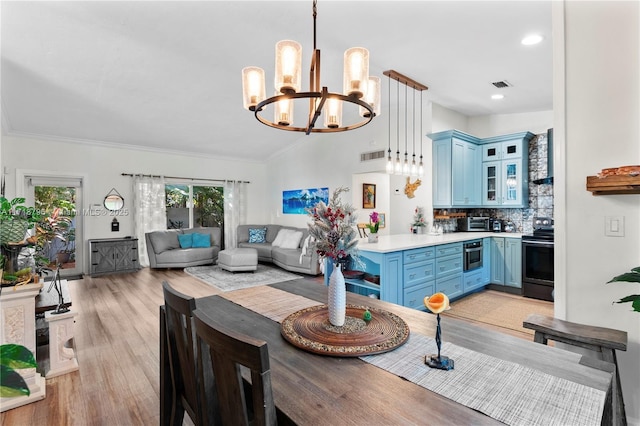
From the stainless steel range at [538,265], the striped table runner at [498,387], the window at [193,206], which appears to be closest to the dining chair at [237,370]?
the striped table runner at [498,387]

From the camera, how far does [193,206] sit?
7711 mm

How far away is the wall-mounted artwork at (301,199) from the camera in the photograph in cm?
701

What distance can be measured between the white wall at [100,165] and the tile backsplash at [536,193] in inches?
250

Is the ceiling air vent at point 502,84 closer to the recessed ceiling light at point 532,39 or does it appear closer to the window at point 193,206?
the recessed ceiling light at point 532,39

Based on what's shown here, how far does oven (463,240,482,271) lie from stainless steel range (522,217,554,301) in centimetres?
59

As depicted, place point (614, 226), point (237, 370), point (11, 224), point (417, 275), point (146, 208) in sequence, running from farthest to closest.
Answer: point (146, 208) → point (417, 275) → point (11, 224) → point (614, 226) → point (237, 370)

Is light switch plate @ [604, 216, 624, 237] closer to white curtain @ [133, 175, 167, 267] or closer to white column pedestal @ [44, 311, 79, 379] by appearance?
white column pedestal @ [44, 311, 79, 379]

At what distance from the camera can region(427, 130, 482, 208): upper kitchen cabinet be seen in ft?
17.1

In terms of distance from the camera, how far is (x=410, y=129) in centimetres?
551

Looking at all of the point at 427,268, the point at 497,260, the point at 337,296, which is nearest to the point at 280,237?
the point at 427,268

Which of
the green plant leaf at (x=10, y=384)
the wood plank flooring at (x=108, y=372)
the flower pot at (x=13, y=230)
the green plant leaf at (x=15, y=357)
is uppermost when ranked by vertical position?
the flower pot at (x=13, y=230)

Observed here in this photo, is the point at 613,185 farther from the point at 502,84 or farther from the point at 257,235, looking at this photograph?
the point at 257,235

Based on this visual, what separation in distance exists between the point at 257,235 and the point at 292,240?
4.21 ft

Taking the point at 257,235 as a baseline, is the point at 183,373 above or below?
below
